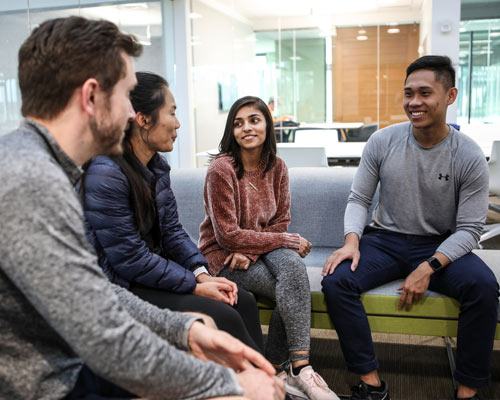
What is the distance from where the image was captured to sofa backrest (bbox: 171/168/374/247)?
2895mm

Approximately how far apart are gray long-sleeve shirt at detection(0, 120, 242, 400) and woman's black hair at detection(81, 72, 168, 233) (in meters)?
0.79

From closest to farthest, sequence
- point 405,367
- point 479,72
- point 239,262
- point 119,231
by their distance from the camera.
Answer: point 119,231
point 239,262
point 405,367
point 479,72

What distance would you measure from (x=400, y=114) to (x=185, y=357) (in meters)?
7.11

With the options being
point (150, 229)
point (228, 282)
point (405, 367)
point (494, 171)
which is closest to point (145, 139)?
point (150, 229)

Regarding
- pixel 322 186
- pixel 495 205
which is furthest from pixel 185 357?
pixel 495 205

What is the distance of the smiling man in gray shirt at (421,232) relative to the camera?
6.79 feet

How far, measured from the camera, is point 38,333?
0.96 metres

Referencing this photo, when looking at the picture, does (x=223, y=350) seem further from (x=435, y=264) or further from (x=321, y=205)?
(x=321, y=205)

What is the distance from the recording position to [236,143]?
8.33ft

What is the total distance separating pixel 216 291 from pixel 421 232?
106 centimetres

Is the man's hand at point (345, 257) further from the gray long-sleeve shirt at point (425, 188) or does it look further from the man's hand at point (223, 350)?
the man's hand at point (223, 350)

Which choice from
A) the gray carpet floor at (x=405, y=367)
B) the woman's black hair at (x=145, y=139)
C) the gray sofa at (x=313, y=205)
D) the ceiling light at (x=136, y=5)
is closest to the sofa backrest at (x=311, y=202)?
the gray sofa at (x=313, y=205)

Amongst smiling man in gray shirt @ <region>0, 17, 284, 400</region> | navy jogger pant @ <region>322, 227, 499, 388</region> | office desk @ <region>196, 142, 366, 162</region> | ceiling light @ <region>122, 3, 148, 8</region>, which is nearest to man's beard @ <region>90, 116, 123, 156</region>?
smiling man in gray shirt @ <region>0, 17, 284, 400</region>

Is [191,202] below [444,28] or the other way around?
below
